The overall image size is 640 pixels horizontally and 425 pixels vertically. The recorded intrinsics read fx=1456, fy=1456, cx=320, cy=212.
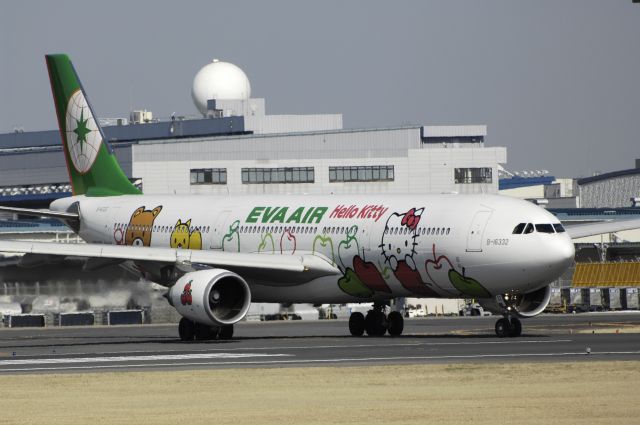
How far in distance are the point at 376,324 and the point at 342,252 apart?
11.6 feet

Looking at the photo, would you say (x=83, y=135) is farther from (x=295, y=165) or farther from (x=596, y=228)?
(x=295, y=165)

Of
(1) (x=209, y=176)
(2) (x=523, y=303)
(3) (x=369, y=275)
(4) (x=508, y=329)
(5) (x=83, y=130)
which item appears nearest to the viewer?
(4) (x=508, y=329)

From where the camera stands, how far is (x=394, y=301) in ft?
187

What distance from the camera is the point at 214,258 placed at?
52062 millimetres

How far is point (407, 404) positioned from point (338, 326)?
129 feet

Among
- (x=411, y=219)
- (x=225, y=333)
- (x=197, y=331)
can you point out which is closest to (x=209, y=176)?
(x=225, y=333)

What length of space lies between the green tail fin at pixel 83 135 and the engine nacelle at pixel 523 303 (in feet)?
68.2

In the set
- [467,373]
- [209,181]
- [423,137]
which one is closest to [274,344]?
[467,373]

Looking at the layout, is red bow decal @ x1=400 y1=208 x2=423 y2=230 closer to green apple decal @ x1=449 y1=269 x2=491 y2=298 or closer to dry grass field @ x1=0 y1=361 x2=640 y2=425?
green apple decal @ x1=449 y1=269 x2=491 y2=298

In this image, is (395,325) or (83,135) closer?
(395,325)

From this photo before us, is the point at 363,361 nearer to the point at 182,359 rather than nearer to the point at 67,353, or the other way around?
the point at 182,359

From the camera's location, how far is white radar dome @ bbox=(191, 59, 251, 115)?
150375 millimetres

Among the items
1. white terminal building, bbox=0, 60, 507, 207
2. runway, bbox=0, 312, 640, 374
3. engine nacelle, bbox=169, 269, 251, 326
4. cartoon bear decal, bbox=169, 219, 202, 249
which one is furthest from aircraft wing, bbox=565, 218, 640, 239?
white terminal building, bbox=0, 60, 507, 207

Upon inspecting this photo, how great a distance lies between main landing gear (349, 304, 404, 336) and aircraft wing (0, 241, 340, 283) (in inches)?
110
